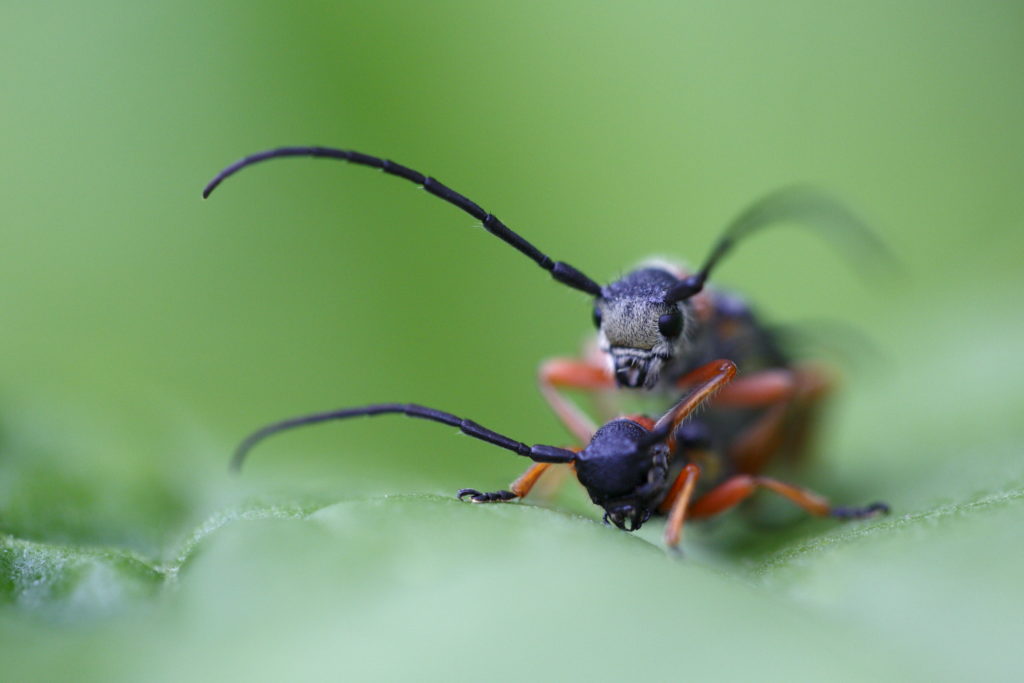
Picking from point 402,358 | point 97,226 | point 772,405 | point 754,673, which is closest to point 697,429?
point 772,405

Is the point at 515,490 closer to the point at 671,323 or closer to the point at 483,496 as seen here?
the point at 483,496

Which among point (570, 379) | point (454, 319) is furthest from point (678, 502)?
point (454, 319)

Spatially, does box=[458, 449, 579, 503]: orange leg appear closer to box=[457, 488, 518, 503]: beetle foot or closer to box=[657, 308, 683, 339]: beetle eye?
box=[457, 488, 518, 503]: beetle foot

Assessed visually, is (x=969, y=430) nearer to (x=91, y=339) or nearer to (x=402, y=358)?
(x=402, y=358)

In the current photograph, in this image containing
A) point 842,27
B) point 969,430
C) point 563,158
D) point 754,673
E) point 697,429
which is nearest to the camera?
point 754,673

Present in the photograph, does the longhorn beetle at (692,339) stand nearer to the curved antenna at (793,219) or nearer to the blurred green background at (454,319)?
the curved antenna at (793,219)

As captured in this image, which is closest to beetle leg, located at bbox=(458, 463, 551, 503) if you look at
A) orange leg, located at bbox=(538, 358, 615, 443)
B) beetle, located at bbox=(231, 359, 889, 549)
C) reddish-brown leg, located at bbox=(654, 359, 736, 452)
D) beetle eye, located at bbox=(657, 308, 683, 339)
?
beetle, located at bbox=(231, 359, 889, 549)
